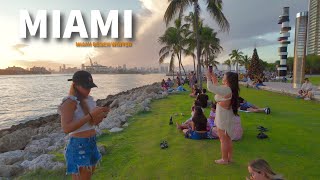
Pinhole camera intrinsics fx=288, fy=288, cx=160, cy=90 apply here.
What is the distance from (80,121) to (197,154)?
463cm

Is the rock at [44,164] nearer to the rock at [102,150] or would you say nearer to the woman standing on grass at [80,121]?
the rock at [102,150]

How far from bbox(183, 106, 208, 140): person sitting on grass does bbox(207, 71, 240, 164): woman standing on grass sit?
2.16 metres

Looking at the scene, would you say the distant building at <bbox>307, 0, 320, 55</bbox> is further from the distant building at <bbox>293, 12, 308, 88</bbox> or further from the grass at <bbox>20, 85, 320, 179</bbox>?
the grass at <bbox>20, 85, 320, 179</bbox>

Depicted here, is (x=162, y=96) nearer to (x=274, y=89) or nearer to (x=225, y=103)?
(x=274, y=89)

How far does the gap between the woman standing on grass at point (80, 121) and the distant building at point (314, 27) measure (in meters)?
106

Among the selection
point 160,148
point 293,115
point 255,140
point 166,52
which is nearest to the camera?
point 160,148

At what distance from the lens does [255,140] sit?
28.2 feet

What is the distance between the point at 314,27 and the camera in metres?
106

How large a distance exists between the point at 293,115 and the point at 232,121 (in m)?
8.46

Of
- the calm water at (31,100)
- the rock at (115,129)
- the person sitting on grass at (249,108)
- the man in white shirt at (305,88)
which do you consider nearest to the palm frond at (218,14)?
the man in white shirt at (305,88)

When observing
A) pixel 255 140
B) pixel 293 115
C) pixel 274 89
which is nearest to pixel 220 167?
pixel 255 140

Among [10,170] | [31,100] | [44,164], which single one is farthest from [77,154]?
[31,100]

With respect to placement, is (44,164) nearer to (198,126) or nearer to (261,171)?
(198,126)

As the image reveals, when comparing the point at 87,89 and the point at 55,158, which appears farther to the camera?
the point at 55,158
